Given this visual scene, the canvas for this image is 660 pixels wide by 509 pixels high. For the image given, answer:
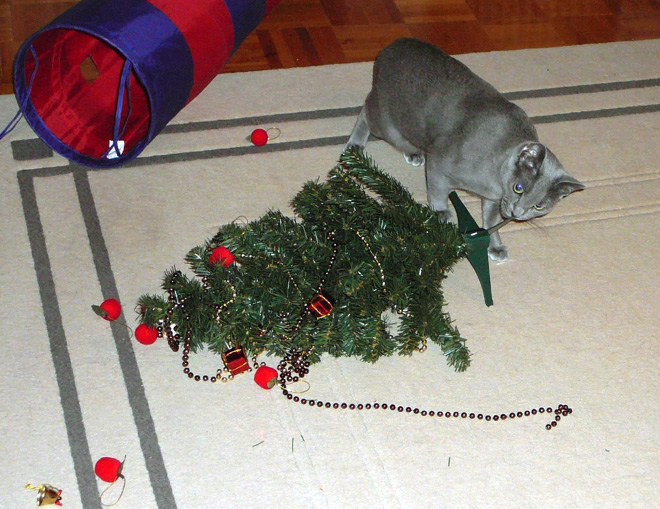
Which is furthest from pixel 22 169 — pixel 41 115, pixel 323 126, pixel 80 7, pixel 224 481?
pixel 224 481

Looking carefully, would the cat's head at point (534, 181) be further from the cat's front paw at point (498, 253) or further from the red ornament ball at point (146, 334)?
the red ornament ball at point (146, 334)

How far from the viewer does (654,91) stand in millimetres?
2012

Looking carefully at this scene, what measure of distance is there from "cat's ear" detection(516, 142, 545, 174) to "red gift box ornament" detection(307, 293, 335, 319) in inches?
16.7

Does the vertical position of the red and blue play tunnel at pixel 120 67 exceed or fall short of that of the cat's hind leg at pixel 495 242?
it exceeds it

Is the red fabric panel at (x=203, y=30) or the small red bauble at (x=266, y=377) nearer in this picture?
the small red bauble at (x=266, y=377)

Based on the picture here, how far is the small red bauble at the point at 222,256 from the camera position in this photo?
1303mm

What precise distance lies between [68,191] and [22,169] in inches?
4.9

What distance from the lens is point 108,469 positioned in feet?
3.80

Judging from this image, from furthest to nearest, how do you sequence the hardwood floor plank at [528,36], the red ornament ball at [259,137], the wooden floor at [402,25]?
the hardwood floor plank at [528,36], the wooden floor at [402,25], the red ornament ball at [259,137]

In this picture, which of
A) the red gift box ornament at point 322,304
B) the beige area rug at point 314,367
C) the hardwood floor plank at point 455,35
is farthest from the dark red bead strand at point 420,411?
the hardwood floor plank at point 455,35

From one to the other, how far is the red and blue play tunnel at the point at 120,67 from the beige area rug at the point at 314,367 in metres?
0.08

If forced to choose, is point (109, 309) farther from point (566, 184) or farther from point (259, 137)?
point (566, 184)

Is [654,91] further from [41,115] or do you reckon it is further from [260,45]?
[41,115]

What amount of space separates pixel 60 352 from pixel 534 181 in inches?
35.1
